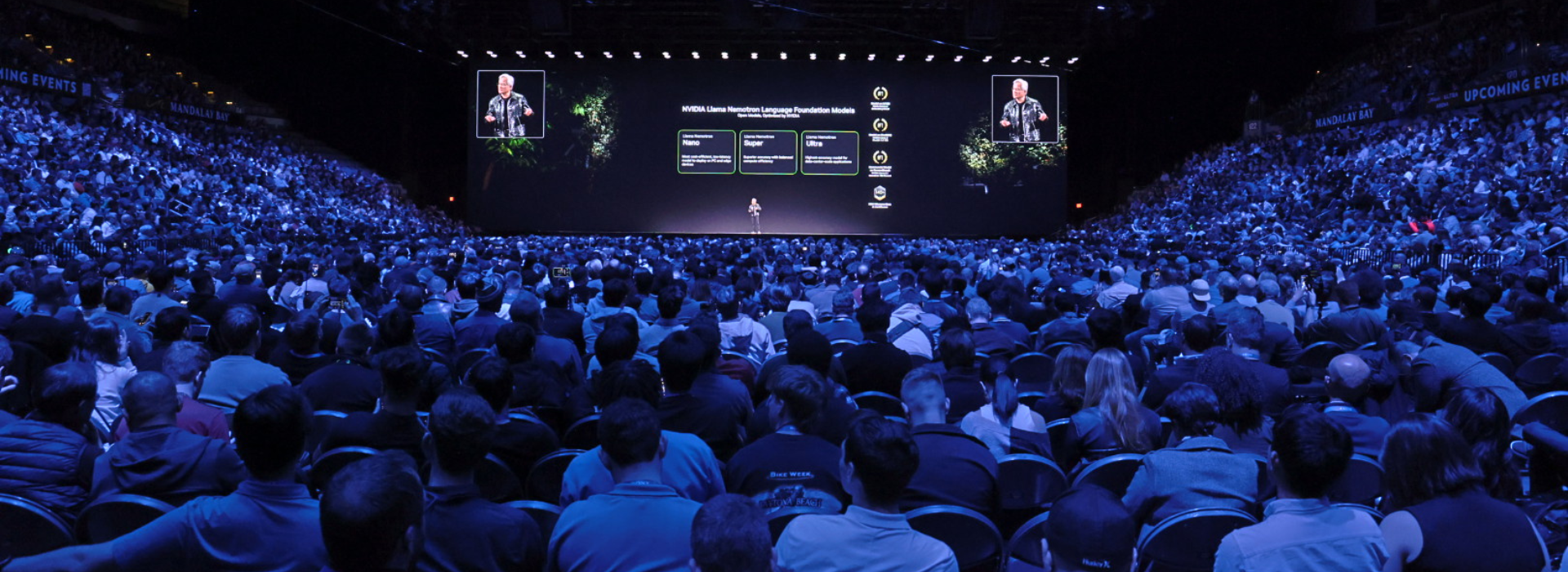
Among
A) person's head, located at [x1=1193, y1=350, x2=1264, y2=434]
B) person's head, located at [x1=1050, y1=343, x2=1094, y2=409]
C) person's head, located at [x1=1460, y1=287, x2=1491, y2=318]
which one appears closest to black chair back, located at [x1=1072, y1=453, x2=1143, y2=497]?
person's head, located at [x1=1193, y1=350, x2=1264, y2=434]

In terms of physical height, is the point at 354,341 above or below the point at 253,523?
above

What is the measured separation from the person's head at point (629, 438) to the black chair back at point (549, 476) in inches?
33.6

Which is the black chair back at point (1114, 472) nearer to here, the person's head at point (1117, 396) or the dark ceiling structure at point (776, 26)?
the person's head at point (1117, 396)

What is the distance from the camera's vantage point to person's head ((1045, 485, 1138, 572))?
2.67 meters

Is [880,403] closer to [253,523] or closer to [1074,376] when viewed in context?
[1074,376]

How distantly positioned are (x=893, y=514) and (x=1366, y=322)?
5.49 m

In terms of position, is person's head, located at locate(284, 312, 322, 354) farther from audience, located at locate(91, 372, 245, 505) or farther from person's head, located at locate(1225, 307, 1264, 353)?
person's head, located at locate(1225, 307, 1264, 353)

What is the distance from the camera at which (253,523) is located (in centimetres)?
270

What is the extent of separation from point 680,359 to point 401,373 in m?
1.06

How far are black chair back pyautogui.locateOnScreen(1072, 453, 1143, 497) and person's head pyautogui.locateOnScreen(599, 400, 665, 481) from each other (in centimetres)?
151

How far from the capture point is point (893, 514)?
275cm

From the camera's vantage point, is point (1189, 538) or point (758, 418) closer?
point (1189, 538)

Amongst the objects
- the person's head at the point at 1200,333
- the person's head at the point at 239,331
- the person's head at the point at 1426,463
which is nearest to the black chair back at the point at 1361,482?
the person's head at the point at 1426,463

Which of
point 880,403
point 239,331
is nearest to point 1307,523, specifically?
point 880,403
